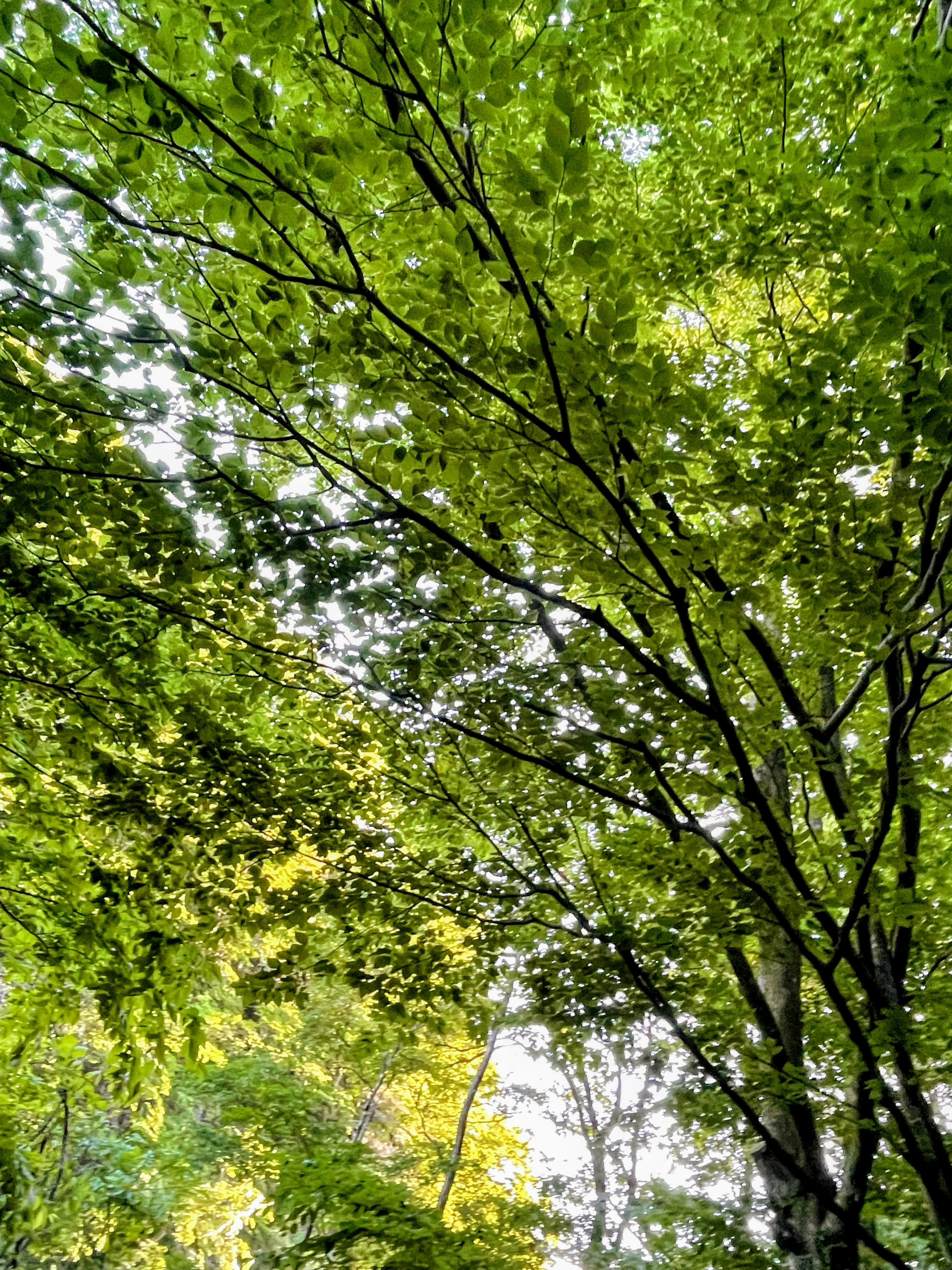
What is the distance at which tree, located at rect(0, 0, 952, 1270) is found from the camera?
134 cm

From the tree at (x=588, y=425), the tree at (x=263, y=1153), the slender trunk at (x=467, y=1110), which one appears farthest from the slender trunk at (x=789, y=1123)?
the slender trunk at (x=467, y=1110)

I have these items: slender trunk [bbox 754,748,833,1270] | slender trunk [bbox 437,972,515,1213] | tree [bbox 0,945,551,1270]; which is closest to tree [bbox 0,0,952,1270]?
slender trunk [bbox 754,748,833,1270]

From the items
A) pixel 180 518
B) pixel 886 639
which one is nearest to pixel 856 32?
pixel 886 639

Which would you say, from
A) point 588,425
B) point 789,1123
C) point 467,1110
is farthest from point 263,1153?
point 588,425

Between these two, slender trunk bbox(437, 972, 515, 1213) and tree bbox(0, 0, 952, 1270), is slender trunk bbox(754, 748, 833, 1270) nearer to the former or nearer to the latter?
tree bbox(0, 0, 952, 1270)

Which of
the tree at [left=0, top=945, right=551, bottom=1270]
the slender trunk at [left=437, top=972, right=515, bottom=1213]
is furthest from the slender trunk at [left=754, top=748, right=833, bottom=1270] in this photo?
the slender trunk at [left=437, top=972, right=515, bottom=1213]

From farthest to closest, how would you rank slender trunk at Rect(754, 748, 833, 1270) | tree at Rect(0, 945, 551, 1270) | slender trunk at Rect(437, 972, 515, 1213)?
slender trunk at Rect(437, 972, 515, 1213) → tree at Rect(0, 945, 551, 1270) → slender trunk at Rect(754, 748, 833, 1270)

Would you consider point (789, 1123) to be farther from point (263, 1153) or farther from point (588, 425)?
point (263, 1153)

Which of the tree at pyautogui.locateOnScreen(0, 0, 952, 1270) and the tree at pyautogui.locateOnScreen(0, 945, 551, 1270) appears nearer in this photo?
the tree at pyautogui.locateOnScreen(0, 0, 952, 1270)

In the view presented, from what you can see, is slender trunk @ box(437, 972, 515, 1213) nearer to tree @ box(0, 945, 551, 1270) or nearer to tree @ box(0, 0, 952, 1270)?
tree @ box(0, 945, 551, 1270)

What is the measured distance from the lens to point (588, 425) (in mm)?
1500

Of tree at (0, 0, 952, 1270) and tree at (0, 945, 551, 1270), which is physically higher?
tree at (0, 0, 952, 1270)

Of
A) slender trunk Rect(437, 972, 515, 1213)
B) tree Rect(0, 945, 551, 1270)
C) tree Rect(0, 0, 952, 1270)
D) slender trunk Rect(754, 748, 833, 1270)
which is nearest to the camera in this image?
tree Rect(0, 0, 952, 1270)

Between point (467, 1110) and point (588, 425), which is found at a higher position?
point (467, 1110)
